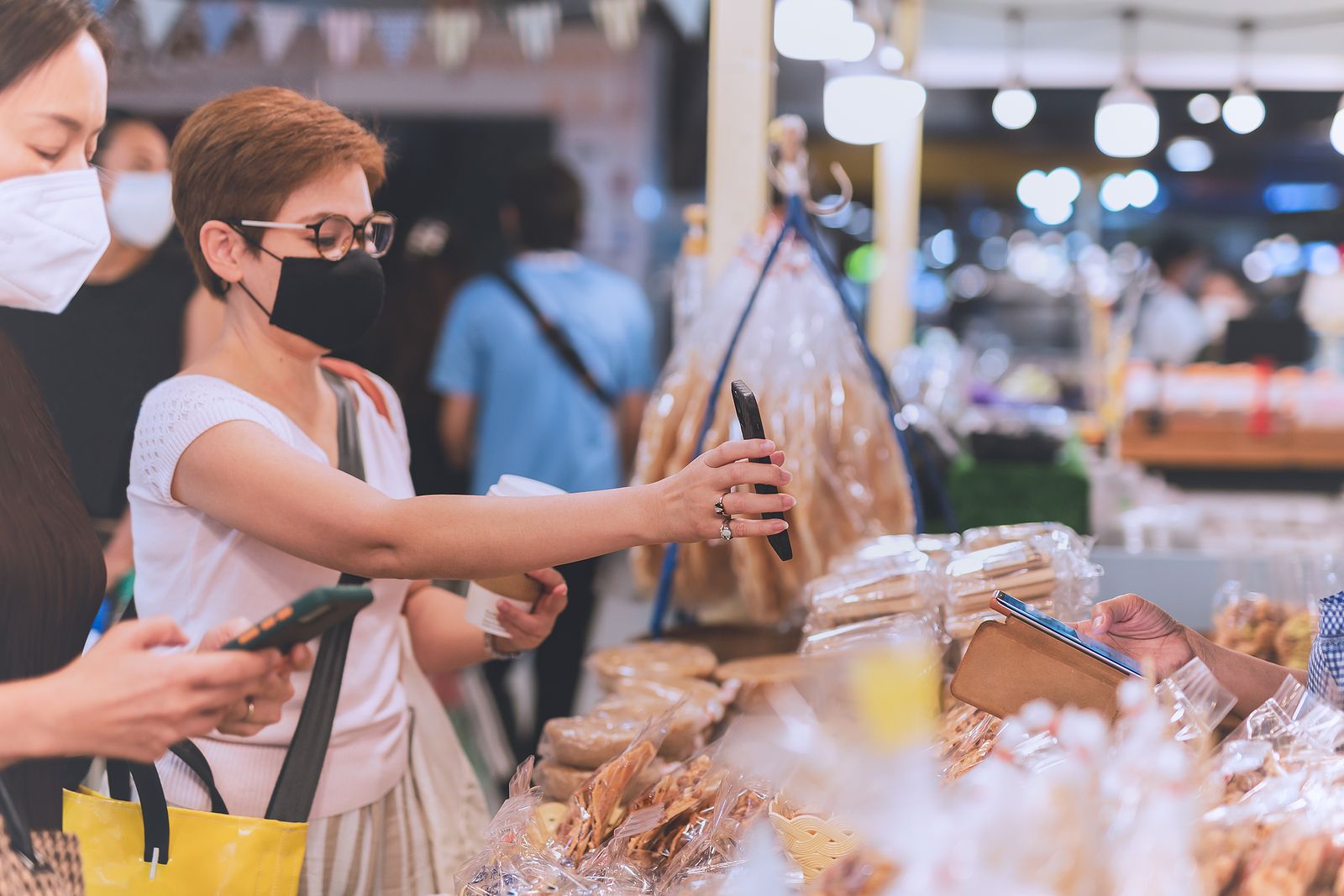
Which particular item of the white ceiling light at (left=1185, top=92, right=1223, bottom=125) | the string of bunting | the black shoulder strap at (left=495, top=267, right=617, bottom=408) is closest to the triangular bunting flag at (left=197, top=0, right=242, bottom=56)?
the string of bunting

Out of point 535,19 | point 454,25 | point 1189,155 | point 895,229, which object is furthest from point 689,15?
point 1189,155

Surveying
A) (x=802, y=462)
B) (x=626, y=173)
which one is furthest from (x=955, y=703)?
(x=626, y=173)

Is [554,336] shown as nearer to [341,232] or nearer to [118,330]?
[118,330]

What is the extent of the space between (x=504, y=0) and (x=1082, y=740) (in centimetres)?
584

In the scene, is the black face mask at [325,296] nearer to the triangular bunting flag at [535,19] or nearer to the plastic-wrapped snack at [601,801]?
the plastic-wrapped snack at [601,801]

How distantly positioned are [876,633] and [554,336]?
2.17 metres

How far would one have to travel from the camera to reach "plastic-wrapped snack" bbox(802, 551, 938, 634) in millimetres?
1828

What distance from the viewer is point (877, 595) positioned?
1841 mm

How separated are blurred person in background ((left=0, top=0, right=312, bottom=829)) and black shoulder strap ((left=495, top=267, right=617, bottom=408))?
2.23 metres

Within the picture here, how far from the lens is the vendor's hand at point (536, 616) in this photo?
1639mm

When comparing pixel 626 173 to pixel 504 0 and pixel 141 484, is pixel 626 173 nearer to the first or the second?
pixel 504 0

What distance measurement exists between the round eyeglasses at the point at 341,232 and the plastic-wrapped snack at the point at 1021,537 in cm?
103

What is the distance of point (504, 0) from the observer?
601 centimetres

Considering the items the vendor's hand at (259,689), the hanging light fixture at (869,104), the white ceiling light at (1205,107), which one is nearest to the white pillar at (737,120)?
the hanging light fixture at (869,104)
